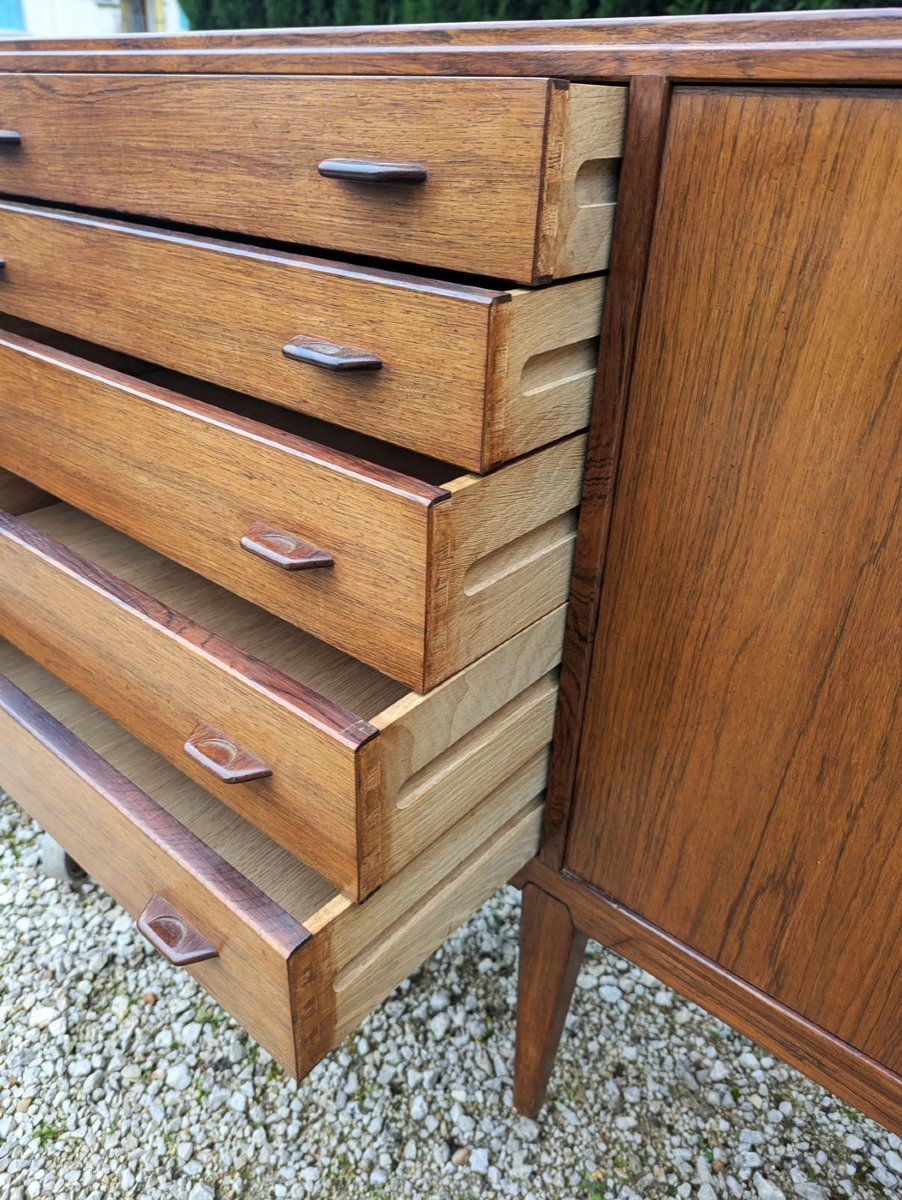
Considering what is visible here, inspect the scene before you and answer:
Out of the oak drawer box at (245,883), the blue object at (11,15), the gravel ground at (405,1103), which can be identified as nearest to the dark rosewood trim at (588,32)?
the oak drawer box at (245,883)

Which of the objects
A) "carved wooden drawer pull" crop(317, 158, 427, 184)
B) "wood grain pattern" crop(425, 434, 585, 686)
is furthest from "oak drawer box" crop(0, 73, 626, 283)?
"wood grain pattern" crop(425, 434, 585, 686)

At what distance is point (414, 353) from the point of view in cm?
49

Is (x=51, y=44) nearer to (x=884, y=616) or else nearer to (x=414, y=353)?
(x=414, y=353)

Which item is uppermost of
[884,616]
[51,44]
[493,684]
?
[51,44]

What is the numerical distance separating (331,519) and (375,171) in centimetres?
19

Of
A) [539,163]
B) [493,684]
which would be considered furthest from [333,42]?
[493,684]

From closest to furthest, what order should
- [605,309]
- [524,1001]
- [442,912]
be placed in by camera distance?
[605,309] → [442,912] → [524,1001]

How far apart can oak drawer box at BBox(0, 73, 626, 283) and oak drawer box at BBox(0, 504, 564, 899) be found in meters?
0.26

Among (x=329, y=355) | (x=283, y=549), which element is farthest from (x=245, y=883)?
→ (x=329, y=355)

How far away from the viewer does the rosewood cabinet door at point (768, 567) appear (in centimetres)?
44

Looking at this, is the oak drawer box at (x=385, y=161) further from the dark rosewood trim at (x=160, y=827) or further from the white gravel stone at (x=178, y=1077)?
the white gravel stone at (x=178, y=1077)

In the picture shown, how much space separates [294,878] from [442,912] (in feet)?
0.37

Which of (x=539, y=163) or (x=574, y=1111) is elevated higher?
(x=539, y=163)

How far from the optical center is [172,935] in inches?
24.2
